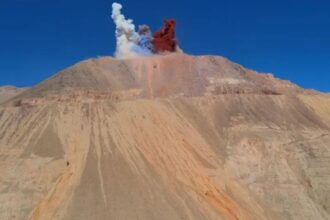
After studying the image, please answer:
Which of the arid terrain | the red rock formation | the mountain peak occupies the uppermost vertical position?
the red rock formation

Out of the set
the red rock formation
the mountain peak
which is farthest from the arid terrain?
the red rock formation

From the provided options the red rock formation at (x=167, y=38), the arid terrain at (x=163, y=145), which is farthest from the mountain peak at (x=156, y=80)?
the red rock formation at (x=167, y=38)

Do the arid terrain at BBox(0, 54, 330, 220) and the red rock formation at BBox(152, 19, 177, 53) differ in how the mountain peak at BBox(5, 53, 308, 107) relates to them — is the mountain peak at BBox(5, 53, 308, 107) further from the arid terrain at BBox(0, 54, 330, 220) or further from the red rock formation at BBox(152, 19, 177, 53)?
the red rock formation at BBox(152, 19, 177, 53)

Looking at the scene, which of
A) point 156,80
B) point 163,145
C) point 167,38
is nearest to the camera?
point 163,145

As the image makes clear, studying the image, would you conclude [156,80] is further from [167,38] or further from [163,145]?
[163,145]

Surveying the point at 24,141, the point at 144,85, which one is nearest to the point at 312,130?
the point at 144,85

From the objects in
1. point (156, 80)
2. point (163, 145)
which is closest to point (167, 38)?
point (156, 80)

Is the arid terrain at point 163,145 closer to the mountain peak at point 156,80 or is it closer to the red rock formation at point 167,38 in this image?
the mountain peak at point 156,80

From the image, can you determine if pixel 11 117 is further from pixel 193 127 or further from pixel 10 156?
pixel 193 127
